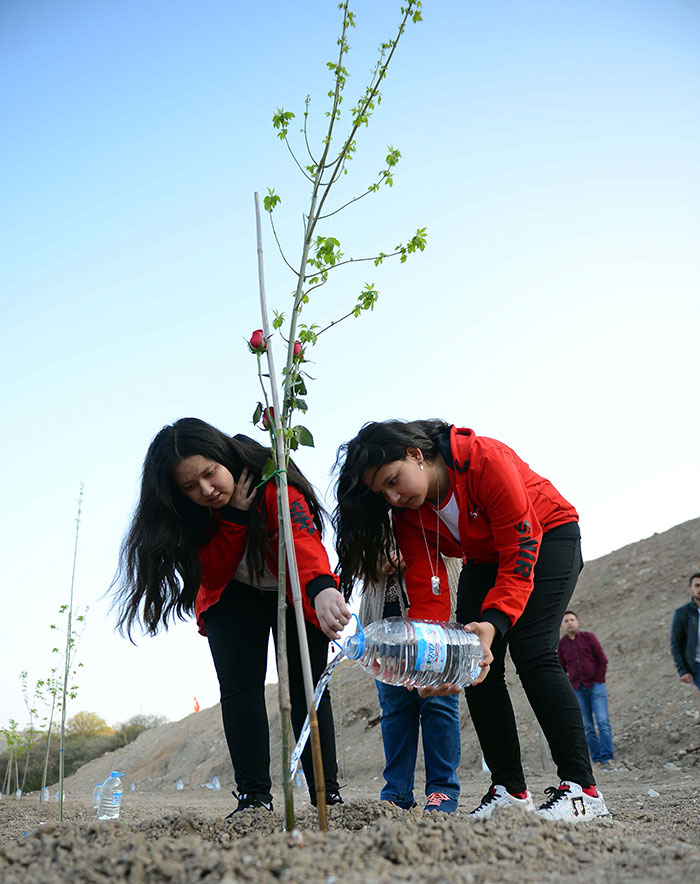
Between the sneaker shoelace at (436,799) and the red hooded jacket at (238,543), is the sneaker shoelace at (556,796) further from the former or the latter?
the red hooded jacket at (238,543)

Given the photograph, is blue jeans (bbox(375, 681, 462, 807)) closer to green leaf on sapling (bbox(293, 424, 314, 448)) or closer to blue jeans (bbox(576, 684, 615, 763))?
green leaf on sapling (bbox(293, 424, 314, 448))

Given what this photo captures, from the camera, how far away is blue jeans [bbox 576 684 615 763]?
851cm

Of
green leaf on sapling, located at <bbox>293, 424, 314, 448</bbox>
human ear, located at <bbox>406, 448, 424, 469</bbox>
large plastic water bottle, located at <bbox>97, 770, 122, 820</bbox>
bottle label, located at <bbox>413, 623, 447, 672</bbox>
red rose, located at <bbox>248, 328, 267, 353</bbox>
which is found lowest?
large plastic water bottle, located at <bbox>97, 770, 122, 820</bbox>

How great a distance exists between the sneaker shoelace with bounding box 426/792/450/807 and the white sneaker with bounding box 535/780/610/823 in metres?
0.56

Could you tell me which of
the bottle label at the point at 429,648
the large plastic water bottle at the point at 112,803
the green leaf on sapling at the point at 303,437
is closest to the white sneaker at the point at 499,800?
the bottle label at the point at 429,648

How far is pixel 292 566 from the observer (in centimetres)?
231

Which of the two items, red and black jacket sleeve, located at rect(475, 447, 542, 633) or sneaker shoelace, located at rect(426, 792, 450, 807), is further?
sneaker shoelace, located at rect(426, 792, 450, 807)

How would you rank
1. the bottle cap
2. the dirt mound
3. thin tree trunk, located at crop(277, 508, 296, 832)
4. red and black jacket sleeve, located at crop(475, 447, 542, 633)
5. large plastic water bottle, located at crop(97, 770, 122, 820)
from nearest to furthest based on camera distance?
the dirt mound → thin tree trunk, located at crop(277, 508, 296, 832) → the bottle cap → red and black jacket sleeve, located at crop(475, 447, 542, 633) → large plastic water bottle, located at crop(97, 770, 122, 820)

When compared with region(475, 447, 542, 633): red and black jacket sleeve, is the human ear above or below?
above

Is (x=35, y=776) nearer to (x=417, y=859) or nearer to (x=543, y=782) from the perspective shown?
(x=543, y=782)

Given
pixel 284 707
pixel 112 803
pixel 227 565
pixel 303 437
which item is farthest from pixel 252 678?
pixel 112 803

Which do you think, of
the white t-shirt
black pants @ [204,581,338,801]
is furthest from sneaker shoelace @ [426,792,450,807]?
the white t-shirt

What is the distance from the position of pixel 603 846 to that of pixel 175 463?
1.97 metres

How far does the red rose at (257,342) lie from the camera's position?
2.49 meters
